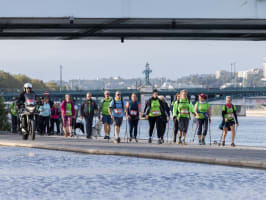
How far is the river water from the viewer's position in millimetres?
10336

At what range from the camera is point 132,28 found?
22250 millimetres

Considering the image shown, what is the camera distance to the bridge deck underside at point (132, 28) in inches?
828

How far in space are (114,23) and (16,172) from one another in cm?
840

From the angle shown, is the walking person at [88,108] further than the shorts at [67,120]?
No

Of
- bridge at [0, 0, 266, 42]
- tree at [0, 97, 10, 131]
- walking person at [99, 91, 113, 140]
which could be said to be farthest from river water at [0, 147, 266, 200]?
tree at [0, 97, 10, 131]

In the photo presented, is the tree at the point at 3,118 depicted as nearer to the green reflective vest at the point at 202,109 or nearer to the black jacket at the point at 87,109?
the black jacket at the point at 87,109

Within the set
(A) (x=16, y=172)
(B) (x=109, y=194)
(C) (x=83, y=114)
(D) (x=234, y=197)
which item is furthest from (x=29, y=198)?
(C) (x=83, y=114)

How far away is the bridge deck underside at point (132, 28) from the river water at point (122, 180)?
17.8 ft

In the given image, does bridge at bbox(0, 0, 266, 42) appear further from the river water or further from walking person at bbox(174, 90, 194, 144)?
the river water

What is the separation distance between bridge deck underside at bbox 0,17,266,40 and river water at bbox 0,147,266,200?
5.43 m

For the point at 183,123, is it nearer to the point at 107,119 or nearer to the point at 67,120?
the point at 107,119

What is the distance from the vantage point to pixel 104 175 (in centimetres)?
1298
